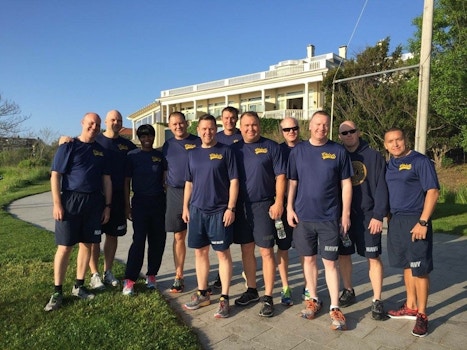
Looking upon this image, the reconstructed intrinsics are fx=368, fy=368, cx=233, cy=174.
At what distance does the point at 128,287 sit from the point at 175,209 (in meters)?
1.11

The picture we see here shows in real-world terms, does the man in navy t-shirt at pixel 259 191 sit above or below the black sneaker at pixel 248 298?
above

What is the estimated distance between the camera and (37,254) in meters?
6.43

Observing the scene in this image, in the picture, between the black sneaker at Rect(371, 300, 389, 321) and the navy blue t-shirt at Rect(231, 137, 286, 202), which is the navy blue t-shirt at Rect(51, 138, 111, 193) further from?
the black sneaker at Rect(371, 300, 389, 321)

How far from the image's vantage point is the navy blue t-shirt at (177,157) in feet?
15.2

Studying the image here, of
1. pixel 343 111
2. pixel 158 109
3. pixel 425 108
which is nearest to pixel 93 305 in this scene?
pixel 425 108

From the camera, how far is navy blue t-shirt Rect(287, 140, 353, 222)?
373 cm

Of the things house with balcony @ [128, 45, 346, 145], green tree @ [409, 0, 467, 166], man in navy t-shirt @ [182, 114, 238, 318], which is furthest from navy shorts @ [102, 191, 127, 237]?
house with balcony @ [128, 45, 346, 145]

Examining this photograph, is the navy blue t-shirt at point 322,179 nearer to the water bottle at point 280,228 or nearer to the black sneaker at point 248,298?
the water bottle at point 280,228

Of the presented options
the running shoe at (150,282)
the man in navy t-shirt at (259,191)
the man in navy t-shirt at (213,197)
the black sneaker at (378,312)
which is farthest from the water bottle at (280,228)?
the running shoe at (150,282)

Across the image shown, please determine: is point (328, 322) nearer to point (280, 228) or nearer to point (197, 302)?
point (280, 228)

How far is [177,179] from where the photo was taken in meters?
4.62

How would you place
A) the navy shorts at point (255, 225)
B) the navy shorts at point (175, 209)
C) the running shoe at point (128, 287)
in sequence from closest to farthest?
1. the navy shorts at point (255, 225)
2. the running shoe at point (128, 287)
3. the navy shorts at point (175, 209)

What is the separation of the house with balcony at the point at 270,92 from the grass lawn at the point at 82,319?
2107 cm

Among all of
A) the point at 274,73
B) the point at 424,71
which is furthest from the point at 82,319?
the point at 274,73
